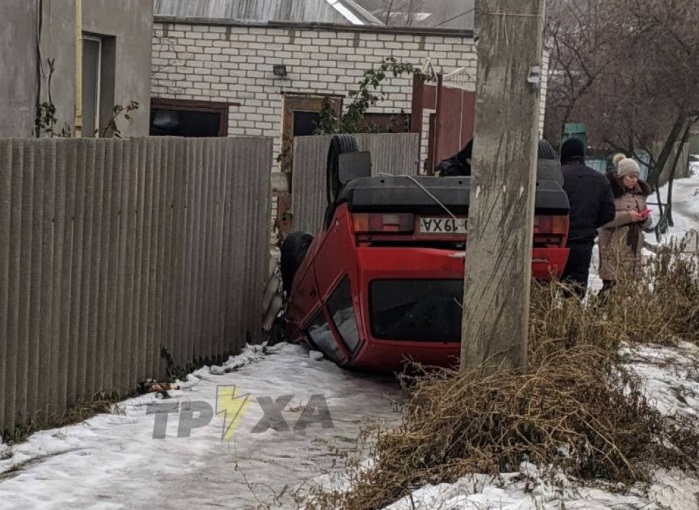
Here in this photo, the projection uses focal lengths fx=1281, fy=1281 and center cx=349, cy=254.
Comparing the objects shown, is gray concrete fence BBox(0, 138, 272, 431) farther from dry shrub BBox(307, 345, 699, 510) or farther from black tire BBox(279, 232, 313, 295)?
dry shrub BBox(307, 345, 699, 510)

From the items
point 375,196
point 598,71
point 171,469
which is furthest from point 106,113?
point 598,71

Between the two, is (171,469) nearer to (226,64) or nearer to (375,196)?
(375,196)

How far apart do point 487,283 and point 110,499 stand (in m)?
2.01

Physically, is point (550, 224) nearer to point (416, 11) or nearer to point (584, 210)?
point (584, 210)

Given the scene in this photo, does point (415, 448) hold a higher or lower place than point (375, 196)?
lower

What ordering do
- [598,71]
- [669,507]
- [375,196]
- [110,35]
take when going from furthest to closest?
[598,71] → [110,35] → [375,196] → [669,507]

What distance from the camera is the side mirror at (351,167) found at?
8.41 m

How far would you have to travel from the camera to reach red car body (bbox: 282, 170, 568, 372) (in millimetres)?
7688

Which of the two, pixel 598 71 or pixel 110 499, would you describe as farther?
pixel 598 71

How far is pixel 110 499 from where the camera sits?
18.4 ft

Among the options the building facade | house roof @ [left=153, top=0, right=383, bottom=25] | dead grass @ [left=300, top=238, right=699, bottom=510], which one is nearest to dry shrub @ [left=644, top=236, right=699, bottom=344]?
dead grass @ [left=300, top=238, right=699, bottom=510]

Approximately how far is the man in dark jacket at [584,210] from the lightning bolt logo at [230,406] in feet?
11.2

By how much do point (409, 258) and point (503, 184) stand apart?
5.55 feet

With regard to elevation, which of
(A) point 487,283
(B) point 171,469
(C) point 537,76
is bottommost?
(B) point 171,469
